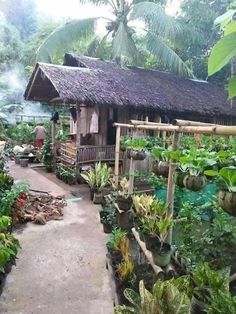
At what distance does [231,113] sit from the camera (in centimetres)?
1204

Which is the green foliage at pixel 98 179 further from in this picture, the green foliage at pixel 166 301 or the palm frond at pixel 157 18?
the palm frond at pixel 157 18

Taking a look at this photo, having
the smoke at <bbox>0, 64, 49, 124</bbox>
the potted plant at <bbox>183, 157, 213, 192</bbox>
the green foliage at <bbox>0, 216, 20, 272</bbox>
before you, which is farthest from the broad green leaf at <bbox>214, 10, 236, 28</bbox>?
the smoke at <bbox>0, 64, 49, 124</bbox>

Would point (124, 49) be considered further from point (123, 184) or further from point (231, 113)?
point (123, 184)

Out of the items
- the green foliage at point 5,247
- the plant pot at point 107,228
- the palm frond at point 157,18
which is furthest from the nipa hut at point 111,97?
the green foliage at point 5,247

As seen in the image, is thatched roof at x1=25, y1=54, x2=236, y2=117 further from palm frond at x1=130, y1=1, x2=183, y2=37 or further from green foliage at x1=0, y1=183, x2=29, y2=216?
green foliage at x1=0, y1=183, x2=29, y2=216

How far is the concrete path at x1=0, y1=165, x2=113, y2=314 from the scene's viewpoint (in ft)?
11.3

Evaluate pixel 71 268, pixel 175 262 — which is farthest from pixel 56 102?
pixel 175 262

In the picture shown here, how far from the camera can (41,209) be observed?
666 cm

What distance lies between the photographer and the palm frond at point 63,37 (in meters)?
12.1

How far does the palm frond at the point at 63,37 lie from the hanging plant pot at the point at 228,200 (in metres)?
11.4

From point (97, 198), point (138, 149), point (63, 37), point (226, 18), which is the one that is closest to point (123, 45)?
point (63, 37)

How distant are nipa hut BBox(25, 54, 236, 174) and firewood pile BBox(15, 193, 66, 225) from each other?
1.98 m

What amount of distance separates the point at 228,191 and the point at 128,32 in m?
12.8

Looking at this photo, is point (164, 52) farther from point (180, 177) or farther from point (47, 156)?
point (180, 177)
